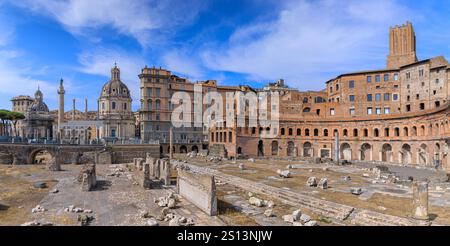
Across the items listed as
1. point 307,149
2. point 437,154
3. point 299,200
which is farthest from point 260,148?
point 299,200

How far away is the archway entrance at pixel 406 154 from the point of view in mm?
43375

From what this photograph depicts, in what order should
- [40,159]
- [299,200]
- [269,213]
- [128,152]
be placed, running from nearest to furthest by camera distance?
[269,213]
[299,200]
[128,152]
[40,159]

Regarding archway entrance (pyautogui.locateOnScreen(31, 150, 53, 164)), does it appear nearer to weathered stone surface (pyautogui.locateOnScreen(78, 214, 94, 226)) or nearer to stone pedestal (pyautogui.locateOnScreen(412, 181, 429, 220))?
weathered stone surface (pyautogui.locateOnScreen(78, 214, 94, 226))

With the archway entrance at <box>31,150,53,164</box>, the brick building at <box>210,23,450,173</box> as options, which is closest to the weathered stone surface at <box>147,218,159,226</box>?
the archway entrance at <box>31,150,53,164</box>

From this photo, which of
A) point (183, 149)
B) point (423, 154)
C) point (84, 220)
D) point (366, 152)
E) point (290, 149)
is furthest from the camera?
point (183, 149)

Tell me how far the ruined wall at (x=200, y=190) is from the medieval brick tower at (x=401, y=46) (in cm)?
5484

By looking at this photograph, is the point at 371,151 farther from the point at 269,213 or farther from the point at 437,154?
the point at 269,213

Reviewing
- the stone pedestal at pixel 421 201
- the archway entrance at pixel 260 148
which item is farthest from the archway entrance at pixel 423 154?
the stone pedestal at pixel 421 201

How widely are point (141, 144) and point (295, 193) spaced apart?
34.8 meters

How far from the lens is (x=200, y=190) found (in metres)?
15.9

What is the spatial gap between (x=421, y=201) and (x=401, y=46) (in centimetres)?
5441

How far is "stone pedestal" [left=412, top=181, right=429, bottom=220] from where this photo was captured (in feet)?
40.9

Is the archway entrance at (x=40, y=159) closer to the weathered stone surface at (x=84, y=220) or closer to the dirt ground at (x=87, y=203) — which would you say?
the dirt ground at (x=87, y=203)
